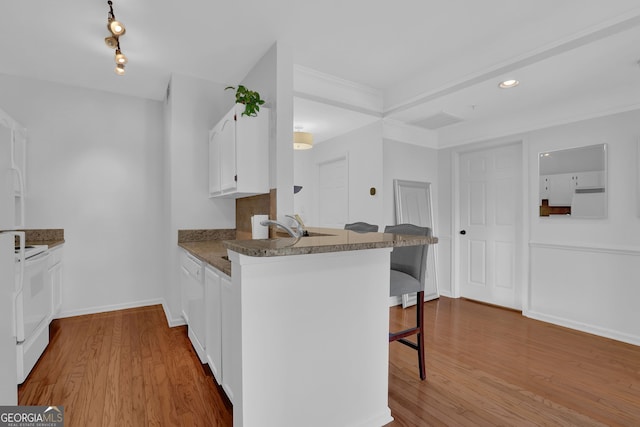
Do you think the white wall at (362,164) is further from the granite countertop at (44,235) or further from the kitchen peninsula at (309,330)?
the granite countertop at (44,235)

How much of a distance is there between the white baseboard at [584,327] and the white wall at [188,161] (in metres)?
3.81

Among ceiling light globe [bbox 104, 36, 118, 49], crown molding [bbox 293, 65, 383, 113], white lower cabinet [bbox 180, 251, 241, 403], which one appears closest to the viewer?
white lower cabinet [bbox 180, 251, 241, 403]

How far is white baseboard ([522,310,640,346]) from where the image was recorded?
3.02 m

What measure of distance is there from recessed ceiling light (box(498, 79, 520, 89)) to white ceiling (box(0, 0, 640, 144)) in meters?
0.06

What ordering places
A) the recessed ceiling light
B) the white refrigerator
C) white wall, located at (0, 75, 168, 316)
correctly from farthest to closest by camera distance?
white wall, located at (0, 75, 168, 316), the recessed ceiling light, the white refrigerator

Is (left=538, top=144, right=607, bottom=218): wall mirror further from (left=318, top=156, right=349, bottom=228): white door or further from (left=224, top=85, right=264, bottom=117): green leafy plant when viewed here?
(left=224, top=85, right=264, bottom=117): green leafy plant

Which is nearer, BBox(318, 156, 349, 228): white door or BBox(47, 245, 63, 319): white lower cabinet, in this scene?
BBox(47, 245, 63, 319): white lower cabinet

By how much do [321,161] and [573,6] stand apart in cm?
363

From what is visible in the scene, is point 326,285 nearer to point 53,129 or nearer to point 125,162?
point 125,162

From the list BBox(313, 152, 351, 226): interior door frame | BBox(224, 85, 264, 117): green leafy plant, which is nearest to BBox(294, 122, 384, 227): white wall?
BBox(313, 152, 351, 226): interior door frame

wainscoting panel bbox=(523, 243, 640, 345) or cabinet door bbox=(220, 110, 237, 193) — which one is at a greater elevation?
cabinet door bbox=(220, 110, 237, 193)

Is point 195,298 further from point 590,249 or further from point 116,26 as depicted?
point 590,249

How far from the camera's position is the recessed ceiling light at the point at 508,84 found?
288 cm

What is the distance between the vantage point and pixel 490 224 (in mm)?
4223
